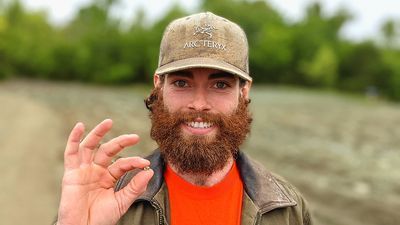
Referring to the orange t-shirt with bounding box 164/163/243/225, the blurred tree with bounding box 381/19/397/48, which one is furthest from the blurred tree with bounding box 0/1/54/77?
the blurred tree with bounding box 381/19/397/48

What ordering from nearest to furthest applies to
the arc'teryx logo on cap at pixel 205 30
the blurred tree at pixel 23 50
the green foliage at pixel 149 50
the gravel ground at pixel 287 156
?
the arc'teryx logo on cap at pixel 205 30
the gravel ground at pixel 287 156
the blurred tree at pixel 23 50
the green foliage at pixel 149 50

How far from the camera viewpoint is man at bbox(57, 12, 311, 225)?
2438 millimetres

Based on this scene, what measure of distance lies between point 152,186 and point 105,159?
0.34m

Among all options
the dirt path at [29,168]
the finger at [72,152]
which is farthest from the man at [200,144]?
the dirt path at [29,168]

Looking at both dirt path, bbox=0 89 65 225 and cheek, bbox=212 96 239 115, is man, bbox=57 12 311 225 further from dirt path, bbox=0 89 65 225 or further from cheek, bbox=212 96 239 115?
dirt path, bbox=0 89 65 225

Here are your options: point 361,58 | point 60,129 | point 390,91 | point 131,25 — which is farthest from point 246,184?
point 131,25

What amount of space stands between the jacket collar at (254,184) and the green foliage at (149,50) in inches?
1713

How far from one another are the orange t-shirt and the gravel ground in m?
6.00

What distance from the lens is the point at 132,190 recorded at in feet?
7.41

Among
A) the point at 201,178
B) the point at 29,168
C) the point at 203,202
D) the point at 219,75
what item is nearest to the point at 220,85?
the point at 219,75

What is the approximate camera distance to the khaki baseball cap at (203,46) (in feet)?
8.09

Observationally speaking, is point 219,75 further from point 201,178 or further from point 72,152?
point 72,152

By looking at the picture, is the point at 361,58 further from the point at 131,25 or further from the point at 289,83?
the point at 131,25

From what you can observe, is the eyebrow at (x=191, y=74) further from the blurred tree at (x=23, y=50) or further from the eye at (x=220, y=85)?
the blurred tree at (x=23, y=50)
